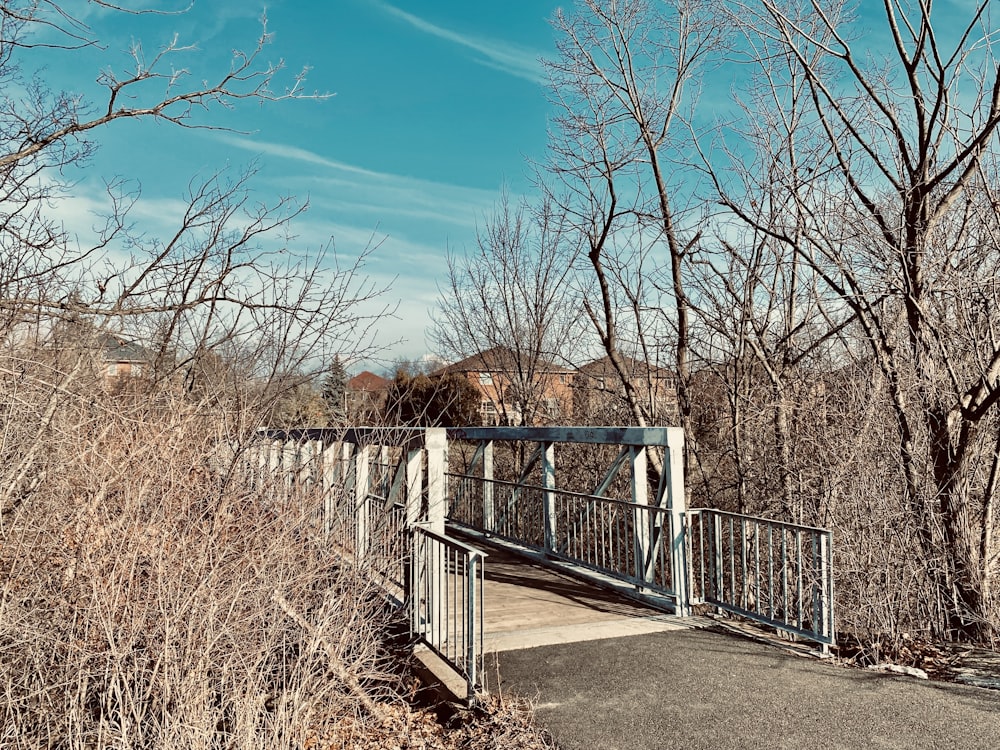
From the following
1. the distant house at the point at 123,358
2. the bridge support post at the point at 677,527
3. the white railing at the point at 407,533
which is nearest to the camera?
the white railing at the point at 407,533

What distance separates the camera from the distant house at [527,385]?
18.3 metres

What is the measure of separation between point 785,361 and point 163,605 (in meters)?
9.29

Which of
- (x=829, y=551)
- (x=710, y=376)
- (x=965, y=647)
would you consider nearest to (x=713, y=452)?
(x=710, y=376)

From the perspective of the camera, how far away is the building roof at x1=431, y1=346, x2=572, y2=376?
61.7 ft

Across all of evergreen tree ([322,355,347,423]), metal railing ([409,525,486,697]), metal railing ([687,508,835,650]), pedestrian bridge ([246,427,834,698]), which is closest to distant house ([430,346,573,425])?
evergreen tree ([322,355,347,423])

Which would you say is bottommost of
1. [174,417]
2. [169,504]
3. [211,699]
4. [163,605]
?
[211,699]

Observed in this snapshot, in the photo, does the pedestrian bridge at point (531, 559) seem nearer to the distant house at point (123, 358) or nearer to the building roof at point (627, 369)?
the distant house at point (123, 358)

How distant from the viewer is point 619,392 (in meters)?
14.4

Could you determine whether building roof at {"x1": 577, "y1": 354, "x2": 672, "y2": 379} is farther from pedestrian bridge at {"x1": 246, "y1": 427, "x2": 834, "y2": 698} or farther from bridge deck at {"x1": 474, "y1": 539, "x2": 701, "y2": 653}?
bridge deck at {"x1": 474, "y1": 539, "x2": 701, "y2": 653}


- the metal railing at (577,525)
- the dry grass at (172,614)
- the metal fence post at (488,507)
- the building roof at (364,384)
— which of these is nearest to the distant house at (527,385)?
the building roof at (364,384)

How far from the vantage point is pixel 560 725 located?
14.6 feet

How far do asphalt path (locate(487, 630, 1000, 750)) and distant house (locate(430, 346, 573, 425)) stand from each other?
11863 mm

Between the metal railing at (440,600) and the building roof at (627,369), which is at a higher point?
the building roof at (627,369)

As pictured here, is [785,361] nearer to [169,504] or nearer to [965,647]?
[965,647]
